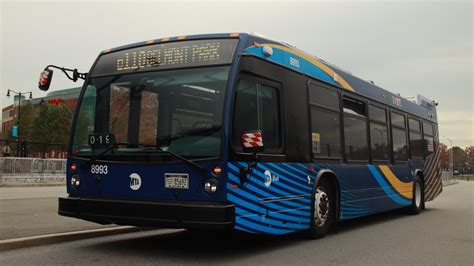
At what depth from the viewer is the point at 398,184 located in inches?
488

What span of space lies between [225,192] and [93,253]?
2210 millimetres

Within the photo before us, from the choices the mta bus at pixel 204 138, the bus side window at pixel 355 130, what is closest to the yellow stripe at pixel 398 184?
the bus side window at pixel 355 130

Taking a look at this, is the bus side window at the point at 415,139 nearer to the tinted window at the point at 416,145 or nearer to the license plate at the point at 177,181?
the tinted window at the point at 416,145

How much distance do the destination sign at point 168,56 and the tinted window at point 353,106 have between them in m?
3.80

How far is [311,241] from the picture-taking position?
826 centimetres

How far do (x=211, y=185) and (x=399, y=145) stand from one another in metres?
7.96

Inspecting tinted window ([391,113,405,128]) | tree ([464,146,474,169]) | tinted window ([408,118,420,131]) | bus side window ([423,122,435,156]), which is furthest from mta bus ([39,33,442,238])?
tree ([464,146,474,169])

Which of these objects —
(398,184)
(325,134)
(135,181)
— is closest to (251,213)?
(135,181)

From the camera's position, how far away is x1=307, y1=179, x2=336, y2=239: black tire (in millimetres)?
8227

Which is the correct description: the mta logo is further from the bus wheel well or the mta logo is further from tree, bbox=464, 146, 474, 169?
tree, bbox=464, 146, 474, 169

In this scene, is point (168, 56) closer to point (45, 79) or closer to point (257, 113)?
point (257, 113)

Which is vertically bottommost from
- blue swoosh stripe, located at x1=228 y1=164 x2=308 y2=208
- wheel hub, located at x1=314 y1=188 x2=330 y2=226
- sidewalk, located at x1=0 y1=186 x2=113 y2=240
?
sidewalk, located at x1=0 y1=186 x2=113 y2=240

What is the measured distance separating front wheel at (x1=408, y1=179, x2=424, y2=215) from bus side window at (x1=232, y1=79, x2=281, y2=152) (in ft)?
26.1

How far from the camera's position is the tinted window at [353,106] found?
9.75 metres
